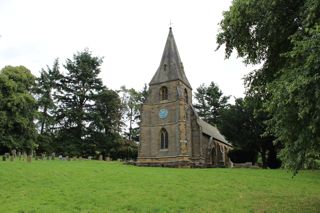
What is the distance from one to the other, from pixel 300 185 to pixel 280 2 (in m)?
11.9

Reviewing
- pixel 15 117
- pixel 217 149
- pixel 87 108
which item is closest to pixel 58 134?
pixel 87 108

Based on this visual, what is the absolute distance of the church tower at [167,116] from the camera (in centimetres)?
3738

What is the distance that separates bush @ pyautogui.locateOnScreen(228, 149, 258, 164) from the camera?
45.2 meters

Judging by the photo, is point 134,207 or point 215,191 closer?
point 134,207

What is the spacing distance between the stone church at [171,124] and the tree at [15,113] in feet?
46.0

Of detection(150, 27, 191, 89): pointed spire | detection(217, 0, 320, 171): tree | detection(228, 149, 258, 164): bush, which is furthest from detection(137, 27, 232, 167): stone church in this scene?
detection(217, 0, 320, 171): tree

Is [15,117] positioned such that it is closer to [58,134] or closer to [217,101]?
[58,134]

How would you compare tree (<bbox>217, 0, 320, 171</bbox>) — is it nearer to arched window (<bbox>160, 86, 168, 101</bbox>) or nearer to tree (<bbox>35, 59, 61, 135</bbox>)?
arched window (<bbox>160, 86, 168, 101</bbox>)

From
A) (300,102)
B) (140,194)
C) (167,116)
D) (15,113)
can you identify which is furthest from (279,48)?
(15,113)

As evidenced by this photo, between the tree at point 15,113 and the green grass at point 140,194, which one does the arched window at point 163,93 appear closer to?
the tree at point 15,113

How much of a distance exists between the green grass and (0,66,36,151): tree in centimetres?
2023

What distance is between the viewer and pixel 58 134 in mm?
48375

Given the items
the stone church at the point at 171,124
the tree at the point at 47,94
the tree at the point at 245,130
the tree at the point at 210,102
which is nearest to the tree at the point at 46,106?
the tree at the point at 47,94

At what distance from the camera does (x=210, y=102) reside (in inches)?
2879
